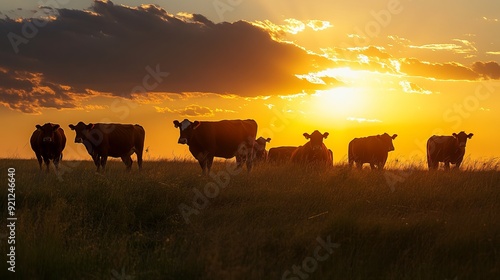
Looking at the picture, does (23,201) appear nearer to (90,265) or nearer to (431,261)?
(90,265)

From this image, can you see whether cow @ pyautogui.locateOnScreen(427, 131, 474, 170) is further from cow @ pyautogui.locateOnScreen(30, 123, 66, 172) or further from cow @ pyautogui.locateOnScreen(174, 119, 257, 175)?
cow @ pyautogui.locateOnScreen(30, 123, 66, 172)

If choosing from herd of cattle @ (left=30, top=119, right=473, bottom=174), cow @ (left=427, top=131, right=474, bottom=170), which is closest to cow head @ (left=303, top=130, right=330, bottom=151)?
herd of cattle @ (left=30, top=119, right=473, bottom=174)

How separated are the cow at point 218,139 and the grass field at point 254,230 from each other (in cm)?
673

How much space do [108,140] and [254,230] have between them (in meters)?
14.7

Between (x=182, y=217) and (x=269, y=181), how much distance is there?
435 cm

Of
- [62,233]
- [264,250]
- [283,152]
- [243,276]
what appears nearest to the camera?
[243,276]

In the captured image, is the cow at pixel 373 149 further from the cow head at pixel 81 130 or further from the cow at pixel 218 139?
the cow head at pixel 81 130

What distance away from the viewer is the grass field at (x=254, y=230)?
316 inches

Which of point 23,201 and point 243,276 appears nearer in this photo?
point 243,276

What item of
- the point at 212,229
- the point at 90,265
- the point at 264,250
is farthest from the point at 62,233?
the point at 264,250

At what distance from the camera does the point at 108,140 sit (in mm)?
22875

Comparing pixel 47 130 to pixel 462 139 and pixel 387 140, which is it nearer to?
pixel 387 140

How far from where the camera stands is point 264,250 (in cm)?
877

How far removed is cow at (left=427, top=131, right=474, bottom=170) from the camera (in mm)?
25016
